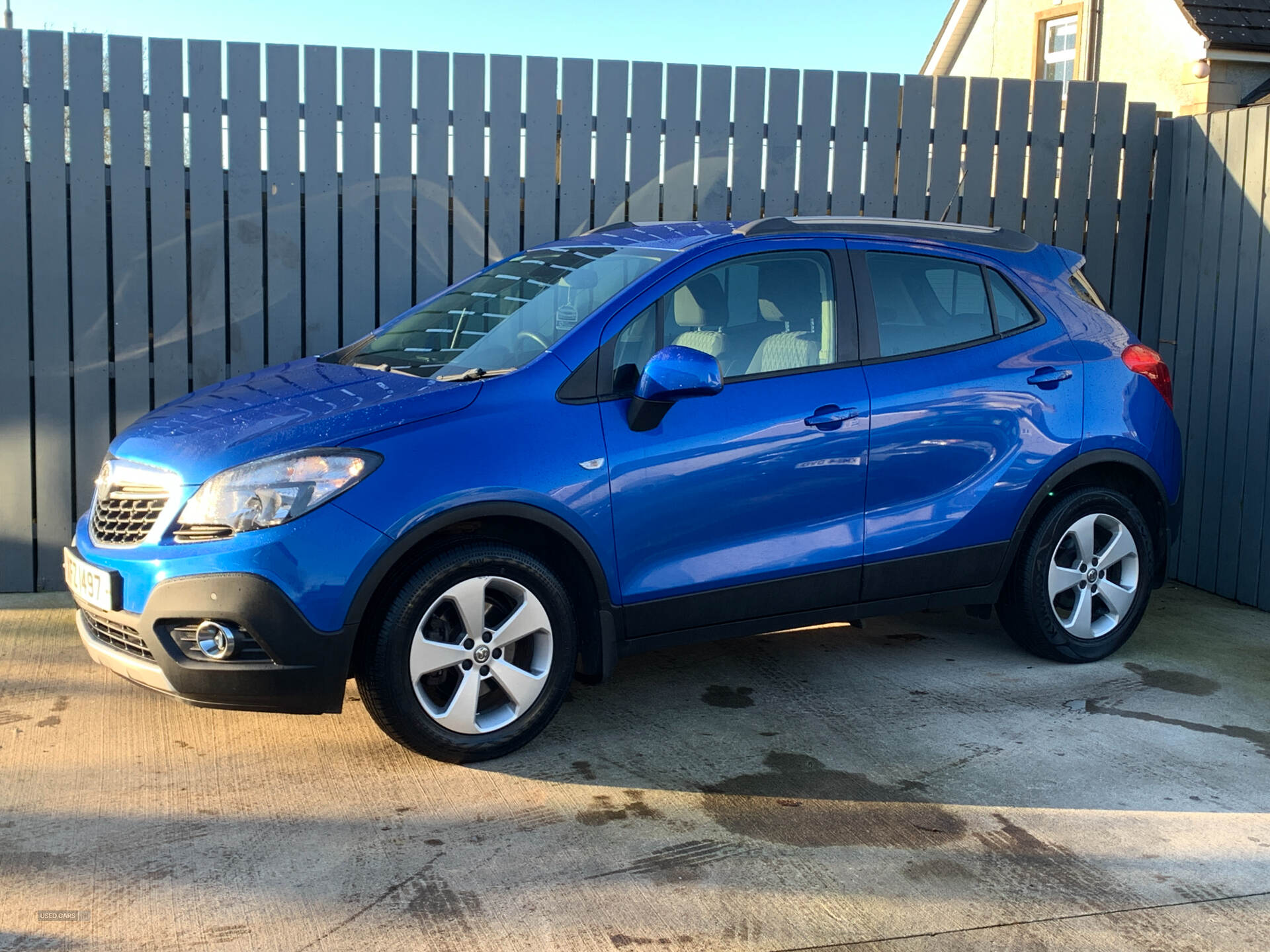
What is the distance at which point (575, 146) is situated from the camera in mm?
7160

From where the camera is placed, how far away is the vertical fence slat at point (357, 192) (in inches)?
271

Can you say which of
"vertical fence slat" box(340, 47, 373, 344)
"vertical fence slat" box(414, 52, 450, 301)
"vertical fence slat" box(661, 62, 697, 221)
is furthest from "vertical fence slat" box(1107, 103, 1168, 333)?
"vertical fence slat" box(340, 47, 373, 344)

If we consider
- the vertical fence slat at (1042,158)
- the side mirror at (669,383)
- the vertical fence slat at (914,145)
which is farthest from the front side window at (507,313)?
the vertical fence slat at (1042,158)

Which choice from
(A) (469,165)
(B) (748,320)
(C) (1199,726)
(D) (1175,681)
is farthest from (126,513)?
(D) (1175,681)

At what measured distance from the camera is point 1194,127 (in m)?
7.57

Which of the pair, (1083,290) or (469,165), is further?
(469,165)

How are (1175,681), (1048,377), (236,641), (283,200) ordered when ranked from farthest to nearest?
(283,200) < (1175,681) < (1048,377) < (236,641)

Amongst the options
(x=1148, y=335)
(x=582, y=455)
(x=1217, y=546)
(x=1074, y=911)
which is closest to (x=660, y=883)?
(x=1074, y=911)

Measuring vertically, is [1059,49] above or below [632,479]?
above

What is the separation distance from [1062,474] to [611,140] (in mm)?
3171

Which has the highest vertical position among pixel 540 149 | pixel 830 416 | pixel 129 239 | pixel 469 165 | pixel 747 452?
pixel 540 149

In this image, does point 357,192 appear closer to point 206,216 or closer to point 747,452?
point 206,216

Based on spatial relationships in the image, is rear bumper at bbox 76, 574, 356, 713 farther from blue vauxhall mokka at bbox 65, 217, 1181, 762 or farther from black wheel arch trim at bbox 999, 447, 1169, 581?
black wheel arch trim at bbox 999, 447, 1169, 581

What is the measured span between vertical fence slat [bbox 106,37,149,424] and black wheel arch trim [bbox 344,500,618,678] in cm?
324
